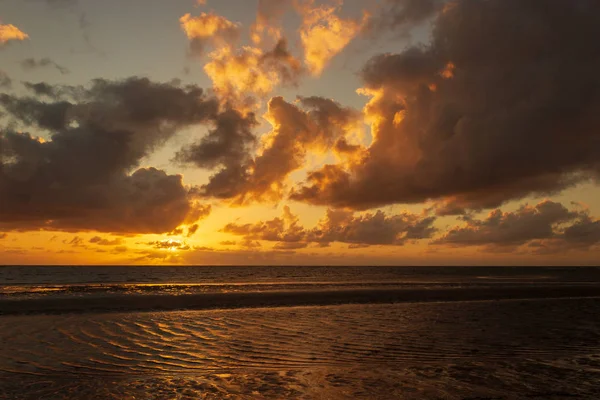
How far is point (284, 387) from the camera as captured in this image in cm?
1142

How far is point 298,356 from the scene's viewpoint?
50.2 ft

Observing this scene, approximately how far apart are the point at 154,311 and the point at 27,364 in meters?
15.7

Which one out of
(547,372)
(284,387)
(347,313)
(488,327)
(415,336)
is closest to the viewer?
(284,387)

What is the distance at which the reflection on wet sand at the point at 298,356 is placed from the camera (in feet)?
37.1

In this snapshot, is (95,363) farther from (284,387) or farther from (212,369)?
(284,387)

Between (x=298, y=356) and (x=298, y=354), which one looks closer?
(x=298, y=356)

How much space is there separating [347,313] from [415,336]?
9.19m

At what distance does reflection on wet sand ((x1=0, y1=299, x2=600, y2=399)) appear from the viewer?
11312mm

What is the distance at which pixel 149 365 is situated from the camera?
14.3 meters

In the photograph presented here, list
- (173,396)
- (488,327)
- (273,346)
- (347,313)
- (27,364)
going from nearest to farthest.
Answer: (173,396), (27,364), (273,346), (488,327), (347,313)

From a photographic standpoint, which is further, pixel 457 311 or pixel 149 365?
pixel 457 311

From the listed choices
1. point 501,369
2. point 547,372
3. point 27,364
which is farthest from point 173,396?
point 547,372

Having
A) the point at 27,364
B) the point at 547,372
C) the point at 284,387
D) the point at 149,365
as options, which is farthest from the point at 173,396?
the point at 547,372

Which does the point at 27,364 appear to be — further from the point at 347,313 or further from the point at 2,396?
the point at 347,313
